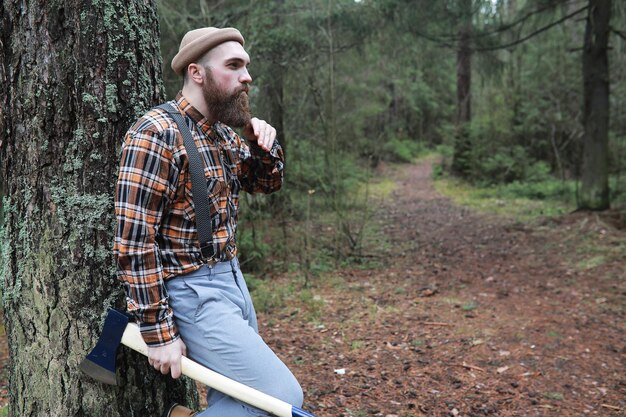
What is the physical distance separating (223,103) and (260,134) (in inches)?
14.6

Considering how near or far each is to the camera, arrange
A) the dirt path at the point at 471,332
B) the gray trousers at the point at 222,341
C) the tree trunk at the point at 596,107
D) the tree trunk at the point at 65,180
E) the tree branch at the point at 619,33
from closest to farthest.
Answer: the gray trousers at the point at 222,341 < the tree trunk at the point at 65,180 < the dirt path at the point at 471,332 < the tree branch at the point at 619,33 < the tree trunk at the point at 596,107

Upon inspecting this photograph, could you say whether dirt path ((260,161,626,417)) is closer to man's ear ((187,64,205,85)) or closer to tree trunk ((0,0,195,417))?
tree trunk ((0,0,195,417))

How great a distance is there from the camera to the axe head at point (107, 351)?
2.23 meters

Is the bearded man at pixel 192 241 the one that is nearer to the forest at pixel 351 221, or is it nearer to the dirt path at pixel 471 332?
the forest at pixel 351 221

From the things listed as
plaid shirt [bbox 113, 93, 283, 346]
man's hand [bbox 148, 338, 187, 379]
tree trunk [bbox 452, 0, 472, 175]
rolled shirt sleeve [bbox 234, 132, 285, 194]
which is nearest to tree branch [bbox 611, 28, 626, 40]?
tree trunk [bbox 452, 0, 472, 175]

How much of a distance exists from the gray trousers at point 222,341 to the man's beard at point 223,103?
64 centimetres

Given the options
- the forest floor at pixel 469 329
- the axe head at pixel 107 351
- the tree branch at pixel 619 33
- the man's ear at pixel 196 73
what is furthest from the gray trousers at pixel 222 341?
the tree branch at pixel 619 33

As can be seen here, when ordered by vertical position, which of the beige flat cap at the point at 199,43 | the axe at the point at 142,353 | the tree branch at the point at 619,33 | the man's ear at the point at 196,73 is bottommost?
the axe at the point at 142,353

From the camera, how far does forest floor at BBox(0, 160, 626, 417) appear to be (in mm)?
3912

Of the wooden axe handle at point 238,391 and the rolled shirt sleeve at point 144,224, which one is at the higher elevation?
the rolled shirt sleeve at point 144,224

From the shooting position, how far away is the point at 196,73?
2.28 meters

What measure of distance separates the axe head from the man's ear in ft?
3.37

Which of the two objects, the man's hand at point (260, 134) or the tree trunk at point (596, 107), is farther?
the tree trunk at point (596, 107)

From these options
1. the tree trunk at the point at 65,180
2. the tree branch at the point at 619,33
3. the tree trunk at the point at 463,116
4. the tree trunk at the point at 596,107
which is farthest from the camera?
the tree trunk at the point at 463,116
